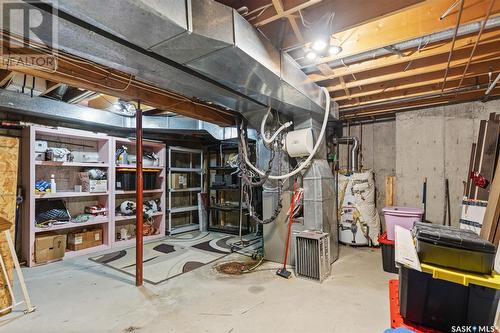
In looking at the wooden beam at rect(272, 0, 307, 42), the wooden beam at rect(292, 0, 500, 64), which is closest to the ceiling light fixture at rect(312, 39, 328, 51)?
the wooden beam at rect(272, 0, 307, 42)

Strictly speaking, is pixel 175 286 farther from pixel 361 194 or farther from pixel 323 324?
pixel 361 194

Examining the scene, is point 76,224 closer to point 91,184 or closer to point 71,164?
point 91,184

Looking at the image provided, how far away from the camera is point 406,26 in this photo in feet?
6.59

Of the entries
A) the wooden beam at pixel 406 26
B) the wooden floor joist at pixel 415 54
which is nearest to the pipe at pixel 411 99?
the wooden floor joist at pixel 415 54

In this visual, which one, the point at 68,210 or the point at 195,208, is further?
the point at 195,208

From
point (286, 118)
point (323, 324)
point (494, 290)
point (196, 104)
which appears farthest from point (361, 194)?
point (494, 290)

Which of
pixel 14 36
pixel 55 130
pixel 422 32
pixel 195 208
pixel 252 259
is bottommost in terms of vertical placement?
pixel 252 259

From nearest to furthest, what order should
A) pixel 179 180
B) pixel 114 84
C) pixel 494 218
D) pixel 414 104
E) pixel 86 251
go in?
pixel 494 218 < pixel 114 84 < pixel 414 104 < pixel 86 251 < pixel 179 180

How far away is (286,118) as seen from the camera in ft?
12.1

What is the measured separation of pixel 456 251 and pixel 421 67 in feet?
7.78

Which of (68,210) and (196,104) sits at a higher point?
(196,104)

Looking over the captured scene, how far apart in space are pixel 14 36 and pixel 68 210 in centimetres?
344

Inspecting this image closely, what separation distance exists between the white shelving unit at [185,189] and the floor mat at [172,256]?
692 millimetres

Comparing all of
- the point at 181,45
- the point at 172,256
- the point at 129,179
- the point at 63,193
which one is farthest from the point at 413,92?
the point at 63,193
